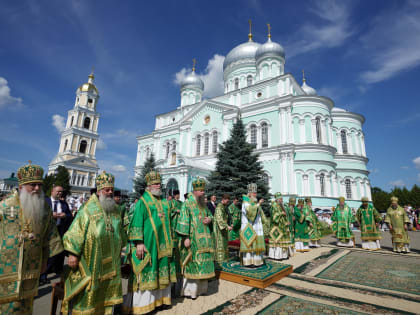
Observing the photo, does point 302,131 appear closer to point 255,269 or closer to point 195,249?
point 255,269

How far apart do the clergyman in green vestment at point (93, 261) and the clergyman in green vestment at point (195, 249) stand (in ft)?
3.83

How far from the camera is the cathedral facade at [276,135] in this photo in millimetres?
18094

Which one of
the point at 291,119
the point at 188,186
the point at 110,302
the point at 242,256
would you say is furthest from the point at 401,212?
the point at 188,186

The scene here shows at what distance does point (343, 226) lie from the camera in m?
8.70

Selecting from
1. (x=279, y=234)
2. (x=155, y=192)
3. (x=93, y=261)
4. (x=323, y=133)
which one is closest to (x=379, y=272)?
(x=279, y=234)

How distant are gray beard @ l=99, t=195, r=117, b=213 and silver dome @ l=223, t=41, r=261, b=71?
91.6 feet

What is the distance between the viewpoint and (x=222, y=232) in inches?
215

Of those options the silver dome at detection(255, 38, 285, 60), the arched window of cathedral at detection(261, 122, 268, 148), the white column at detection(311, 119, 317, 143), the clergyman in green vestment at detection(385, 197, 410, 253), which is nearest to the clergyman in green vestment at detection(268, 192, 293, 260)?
the clergyman in green vestment at detection(385, 197, 410, 253)

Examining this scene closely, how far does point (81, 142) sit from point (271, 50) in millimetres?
34348

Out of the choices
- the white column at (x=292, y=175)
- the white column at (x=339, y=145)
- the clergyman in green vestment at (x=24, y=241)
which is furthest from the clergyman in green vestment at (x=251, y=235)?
the white column at (x=339, y=145)

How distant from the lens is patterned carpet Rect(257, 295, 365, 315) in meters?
3.14

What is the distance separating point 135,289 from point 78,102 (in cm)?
4603

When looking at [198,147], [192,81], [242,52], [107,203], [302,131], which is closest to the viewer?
[107,203]

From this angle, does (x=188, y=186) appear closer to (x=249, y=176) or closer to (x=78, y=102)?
(x=249, y=176)
